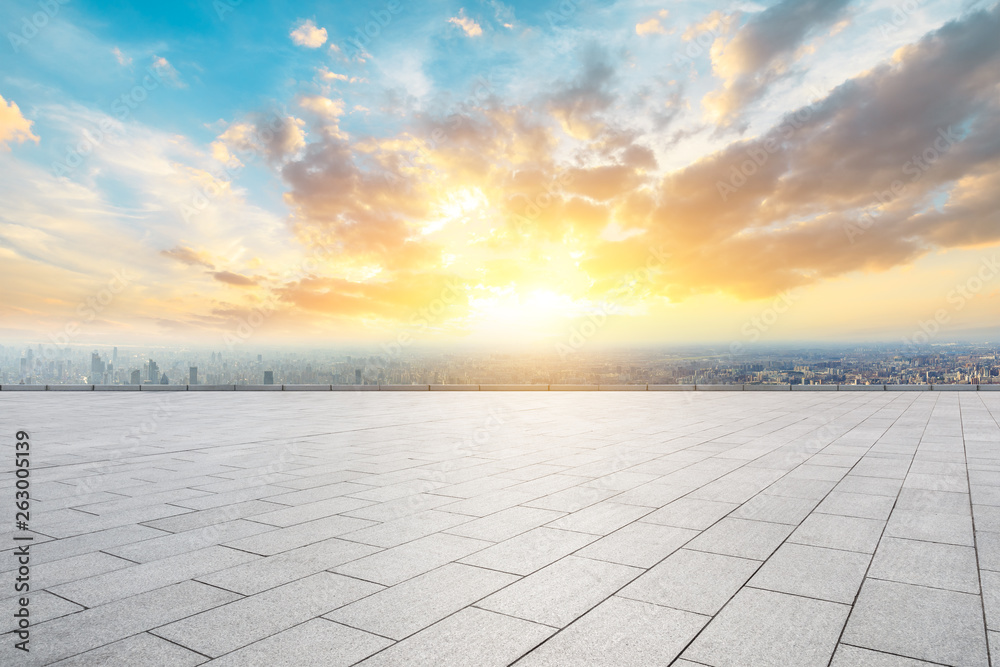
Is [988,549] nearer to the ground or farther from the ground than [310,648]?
nearer to the ground

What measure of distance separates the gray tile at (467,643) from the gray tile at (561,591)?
0.52ft

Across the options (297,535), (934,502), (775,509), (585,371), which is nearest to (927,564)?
(775,509)

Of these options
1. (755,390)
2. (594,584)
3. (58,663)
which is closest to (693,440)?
(594,584)

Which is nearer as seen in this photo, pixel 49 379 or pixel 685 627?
pixel 685 627

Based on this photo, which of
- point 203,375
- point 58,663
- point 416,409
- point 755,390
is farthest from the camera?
point 203,375

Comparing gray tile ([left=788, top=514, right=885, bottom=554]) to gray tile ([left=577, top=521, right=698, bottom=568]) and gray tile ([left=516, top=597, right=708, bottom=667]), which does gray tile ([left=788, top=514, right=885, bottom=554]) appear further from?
gray tile ([left=516, top=597, right=708, bottom=667])

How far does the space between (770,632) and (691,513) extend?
9.87 ft

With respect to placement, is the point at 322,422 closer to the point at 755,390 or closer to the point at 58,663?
the point at 58,663

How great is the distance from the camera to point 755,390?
27859mm

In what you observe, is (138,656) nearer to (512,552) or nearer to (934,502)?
(512,552)

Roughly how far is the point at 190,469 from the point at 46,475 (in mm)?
2167

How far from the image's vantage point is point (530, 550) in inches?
225

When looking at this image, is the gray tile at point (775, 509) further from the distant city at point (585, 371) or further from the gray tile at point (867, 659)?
the distant city at point (585, 371)

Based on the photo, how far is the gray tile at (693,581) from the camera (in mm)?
4520
